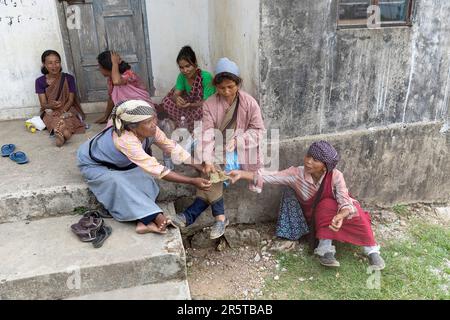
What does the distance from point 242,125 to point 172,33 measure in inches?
83.6

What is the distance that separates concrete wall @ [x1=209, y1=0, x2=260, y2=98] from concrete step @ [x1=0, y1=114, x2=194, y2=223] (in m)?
1.11

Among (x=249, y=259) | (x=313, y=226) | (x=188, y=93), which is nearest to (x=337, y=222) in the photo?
(x=313, y=226)

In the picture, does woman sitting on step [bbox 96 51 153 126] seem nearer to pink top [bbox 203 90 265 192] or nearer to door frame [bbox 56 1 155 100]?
door frame [bbox 56 1 155 100]

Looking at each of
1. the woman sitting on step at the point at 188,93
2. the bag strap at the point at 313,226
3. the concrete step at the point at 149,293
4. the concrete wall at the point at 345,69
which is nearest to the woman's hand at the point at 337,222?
the bag strap at the point at 313,226

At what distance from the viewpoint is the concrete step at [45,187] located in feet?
10.6

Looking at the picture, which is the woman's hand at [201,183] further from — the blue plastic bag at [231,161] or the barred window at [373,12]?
the barred window at [373,12]

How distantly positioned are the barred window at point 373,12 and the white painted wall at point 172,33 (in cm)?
195

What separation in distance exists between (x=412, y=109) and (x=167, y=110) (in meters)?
2.45

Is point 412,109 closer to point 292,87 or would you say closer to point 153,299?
point 292,87

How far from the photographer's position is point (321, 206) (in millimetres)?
3482

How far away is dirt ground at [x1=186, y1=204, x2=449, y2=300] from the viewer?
3270 mm

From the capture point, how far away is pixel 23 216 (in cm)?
328

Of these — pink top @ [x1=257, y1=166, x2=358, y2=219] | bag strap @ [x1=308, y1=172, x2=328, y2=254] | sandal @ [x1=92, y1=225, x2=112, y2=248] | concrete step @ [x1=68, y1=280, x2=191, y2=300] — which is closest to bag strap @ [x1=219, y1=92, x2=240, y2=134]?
pink top @ [x1=257, y1=166, x2=358, y2=219]

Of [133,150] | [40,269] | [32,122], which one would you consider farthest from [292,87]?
[32,122]
